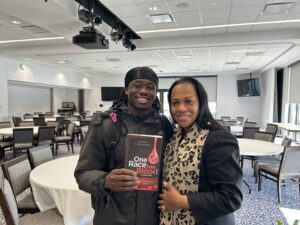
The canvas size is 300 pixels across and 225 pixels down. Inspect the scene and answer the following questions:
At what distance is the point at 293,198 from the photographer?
347 cm

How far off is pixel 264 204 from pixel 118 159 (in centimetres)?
302

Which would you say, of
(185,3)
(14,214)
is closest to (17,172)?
(14,214)

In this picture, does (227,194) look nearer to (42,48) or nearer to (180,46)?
(180,46)

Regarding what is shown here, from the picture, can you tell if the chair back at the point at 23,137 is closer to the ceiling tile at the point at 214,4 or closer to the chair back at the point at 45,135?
the chair back at the point at 45,135

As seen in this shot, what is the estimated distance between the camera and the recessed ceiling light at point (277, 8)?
4.09 m

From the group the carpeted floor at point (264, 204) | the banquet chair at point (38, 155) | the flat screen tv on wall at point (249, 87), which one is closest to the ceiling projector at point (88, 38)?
the banquet chair at point (38, 155)

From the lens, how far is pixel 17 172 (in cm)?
213

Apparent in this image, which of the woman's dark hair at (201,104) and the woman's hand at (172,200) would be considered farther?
the woman's dark hair at (201,104)

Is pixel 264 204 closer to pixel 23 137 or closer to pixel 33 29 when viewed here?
pixel 23 137

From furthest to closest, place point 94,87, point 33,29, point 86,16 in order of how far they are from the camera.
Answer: point 94,87
point 33,29
point 86,16

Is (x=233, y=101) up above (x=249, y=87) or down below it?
below

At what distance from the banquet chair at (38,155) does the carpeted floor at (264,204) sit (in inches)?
31.1

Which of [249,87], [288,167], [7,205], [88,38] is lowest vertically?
[288,167]

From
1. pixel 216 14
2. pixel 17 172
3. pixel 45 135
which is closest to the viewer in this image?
pixel 17 172
